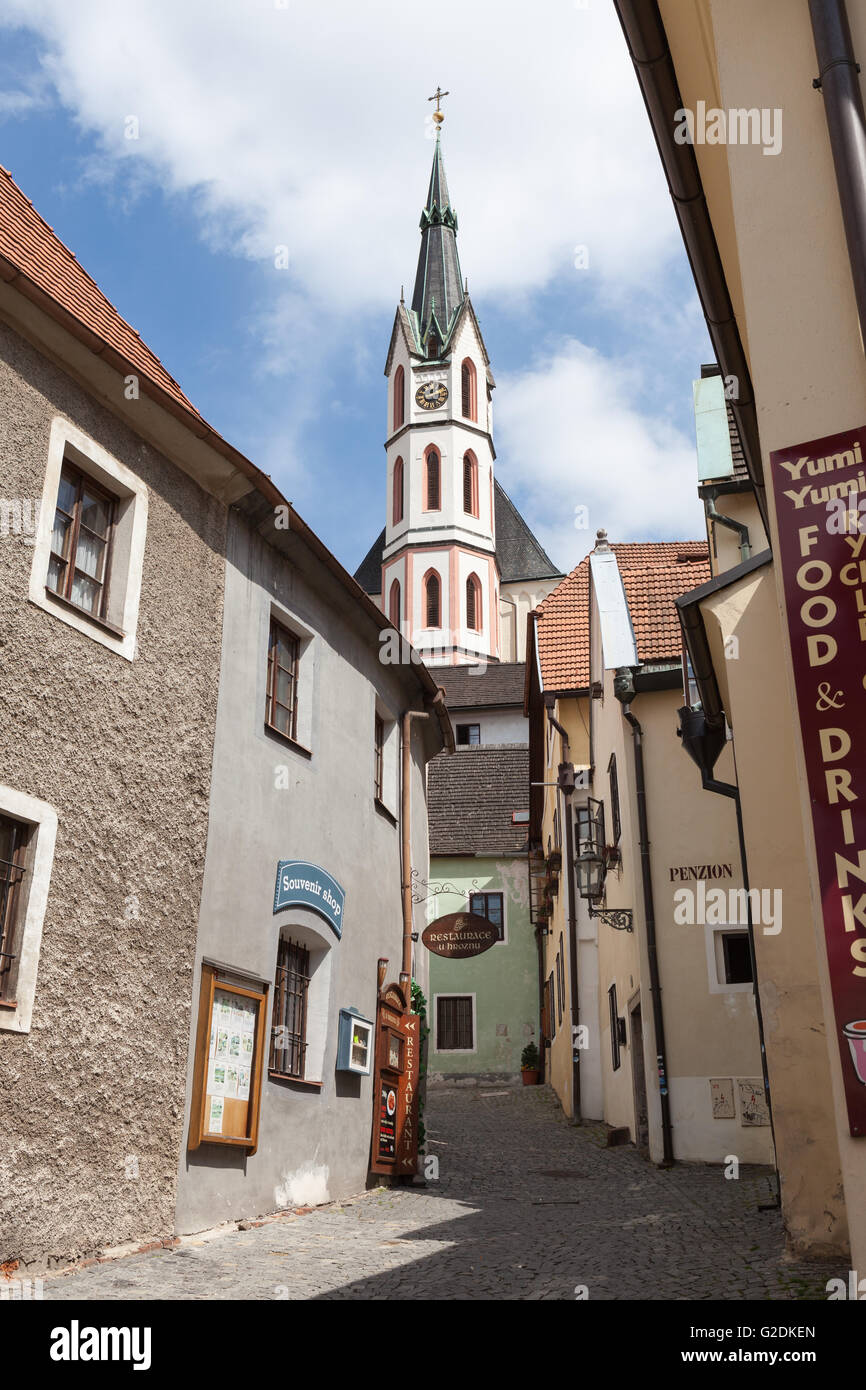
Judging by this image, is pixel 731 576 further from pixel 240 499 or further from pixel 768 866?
pixel 240 499

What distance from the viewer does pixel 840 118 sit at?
19.6 ft

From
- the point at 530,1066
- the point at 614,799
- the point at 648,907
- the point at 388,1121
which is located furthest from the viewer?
the point at 530,1066

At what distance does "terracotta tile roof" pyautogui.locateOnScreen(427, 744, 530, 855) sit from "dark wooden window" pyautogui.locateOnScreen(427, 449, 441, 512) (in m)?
29.4

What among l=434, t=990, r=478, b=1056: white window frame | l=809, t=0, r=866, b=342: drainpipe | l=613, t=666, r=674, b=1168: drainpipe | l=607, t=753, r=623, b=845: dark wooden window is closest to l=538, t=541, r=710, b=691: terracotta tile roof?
l=613, t=666, r=674, b=1168: drainpipe

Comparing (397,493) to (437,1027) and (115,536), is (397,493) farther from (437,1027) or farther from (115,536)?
(115,536)

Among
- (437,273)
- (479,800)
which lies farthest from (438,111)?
(479,800)

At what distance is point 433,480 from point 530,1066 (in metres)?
41.9

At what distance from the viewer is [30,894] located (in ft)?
26.7

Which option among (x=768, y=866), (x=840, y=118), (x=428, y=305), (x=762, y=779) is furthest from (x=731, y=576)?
(x=428, y=305)

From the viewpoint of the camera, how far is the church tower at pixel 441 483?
63562 millimetres

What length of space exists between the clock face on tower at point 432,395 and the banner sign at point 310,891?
57.3m

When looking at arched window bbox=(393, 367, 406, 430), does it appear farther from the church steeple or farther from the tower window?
the tower window

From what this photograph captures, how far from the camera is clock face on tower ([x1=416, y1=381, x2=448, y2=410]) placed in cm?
6769

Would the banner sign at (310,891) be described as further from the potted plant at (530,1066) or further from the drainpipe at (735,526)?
the potted plant at (530,1066)
